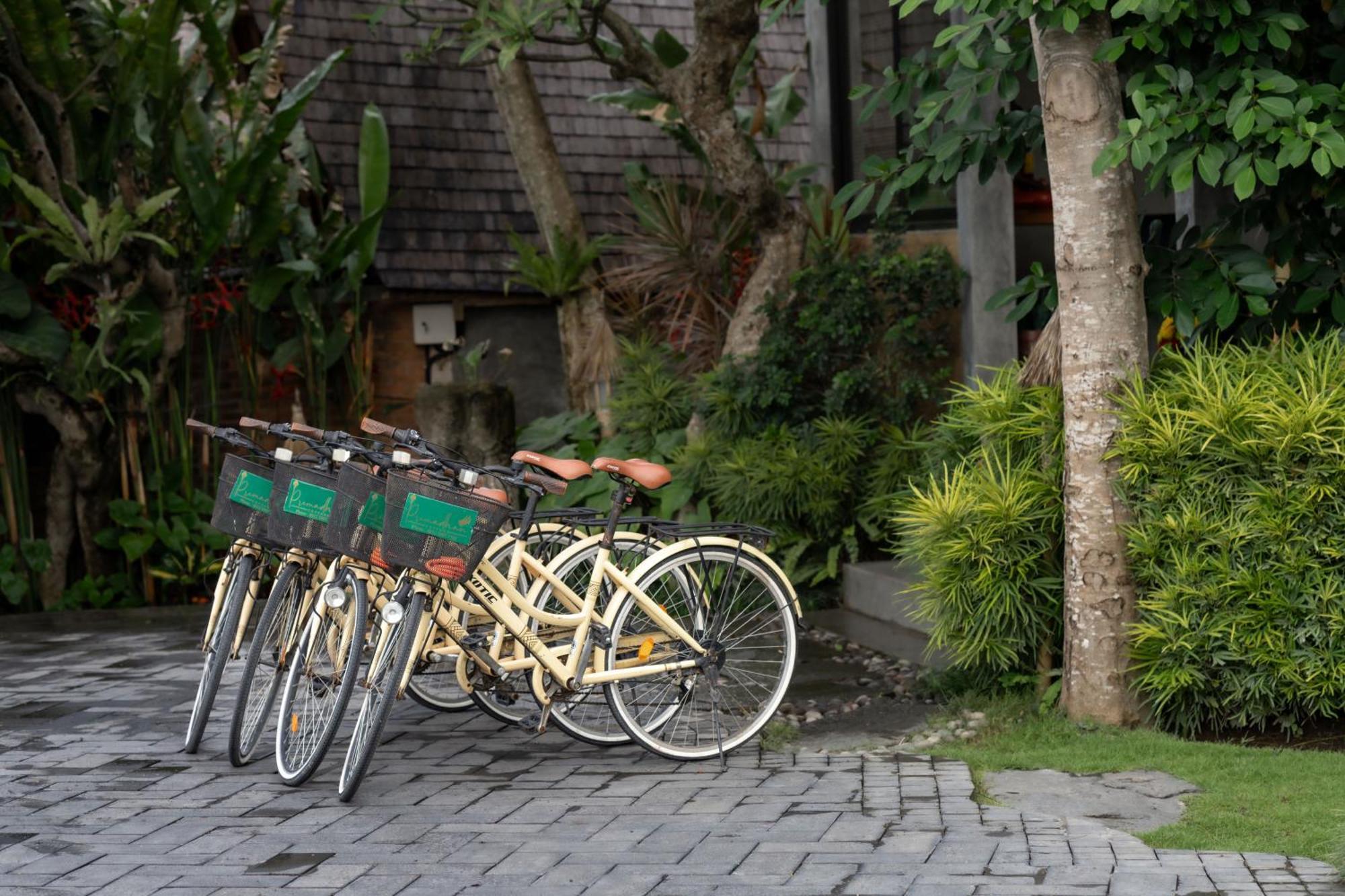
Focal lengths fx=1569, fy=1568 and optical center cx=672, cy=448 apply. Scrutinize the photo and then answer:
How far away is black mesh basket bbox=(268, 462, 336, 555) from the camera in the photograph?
5473 mm

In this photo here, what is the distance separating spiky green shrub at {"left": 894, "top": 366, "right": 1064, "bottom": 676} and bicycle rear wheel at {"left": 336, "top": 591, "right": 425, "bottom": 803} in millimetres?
2231

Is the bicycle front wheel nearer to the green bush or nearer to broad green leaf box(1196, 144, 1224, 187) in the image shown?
broad green leaf box(1196, 144, 1224, 187)

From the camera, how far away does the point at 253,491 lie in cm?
584

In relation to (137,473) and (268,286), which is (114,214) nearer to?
(268,286)

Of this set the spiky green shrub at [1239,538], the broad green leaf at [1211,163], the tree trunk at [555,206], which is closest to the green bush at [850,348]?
the tree trunk at [555,206]

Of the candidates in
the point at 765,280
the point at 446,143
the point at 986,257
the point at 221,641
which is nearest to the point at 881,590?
the point at 986,257

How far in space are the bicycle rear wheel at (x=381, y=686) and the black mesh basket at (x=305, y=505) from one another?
16.5 inches

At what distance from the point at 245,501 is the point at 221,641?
0.55m

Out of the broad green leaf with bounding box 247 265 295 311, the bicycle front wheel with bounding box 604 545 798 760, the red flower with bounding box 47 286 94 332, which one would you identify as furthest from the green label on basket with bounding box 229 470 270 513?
the broad green leaf with bounding box 247 265 295 311

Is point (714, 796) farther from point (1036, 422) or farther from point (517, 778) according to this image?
point (1036, 422)

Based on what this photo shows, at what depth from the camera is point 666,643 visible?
5.82 meters

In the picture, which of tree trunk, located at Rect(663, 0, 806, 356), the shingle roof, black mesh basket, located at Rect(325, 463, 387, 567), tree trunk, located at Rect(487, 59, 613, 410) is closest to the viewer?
black mesh basket, located at Rect(325, 463, 387, 567)

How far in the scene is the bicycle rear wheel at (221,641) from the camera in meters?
5.90

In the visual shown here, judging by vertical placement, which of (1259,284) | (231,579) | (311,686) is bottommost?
(311,686)
